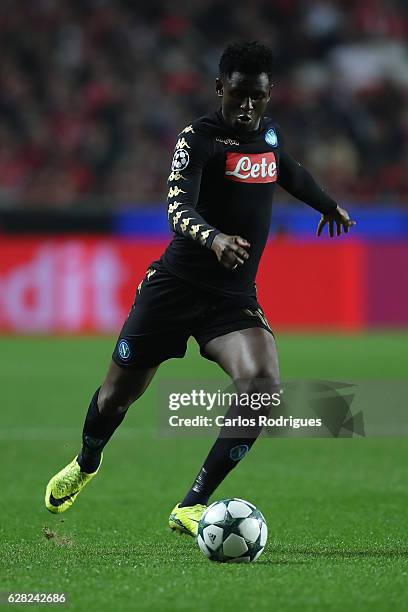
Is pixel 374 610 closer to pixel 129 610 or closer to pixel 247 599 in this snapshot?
pixel 247 599

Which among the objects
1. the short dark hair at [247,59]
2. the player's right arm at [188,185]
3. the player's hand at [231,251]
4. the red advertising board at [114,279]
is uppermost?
the short dark hair at [247,59]

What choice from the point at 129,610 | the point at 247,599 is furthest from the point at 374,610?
the point at 129,610

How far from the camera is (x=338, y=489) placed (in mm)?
7293

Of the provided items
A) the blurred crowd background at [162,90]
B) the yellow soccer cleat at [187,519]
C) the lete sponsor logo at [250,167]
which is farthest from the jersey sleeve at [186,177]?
the blurred crowd background at [162,90]

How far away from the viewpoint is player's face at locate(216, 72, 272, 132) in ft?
17.8

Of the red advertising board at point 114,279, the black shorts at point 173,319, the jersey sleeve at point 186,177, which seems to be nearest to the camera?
the jersey sleeve at point 186,177

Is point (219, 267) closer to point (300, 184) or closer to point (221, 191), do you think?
point (221, 191)

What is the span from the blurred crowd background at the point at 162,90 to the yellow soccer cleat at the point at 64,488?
487 inches

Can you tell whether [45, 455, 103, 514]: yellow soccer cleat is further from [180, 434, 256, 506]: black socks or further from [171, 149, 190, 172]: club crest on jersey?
[171, 149, 190, 172]: club crest on jersey

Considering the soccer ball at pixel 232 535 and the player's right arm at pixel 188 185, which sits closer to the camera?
the soccer ball at pixel 232 535

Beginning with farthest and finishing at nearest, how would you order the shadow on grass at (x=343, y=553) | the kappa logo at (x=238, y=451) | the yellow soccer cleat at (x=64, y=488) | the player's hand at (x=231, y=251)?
the yellow soccer cleat at (x=64, y=488)
the kappa logo at (x=238, y=451)
the shadow on grass at (x=343, y=553)
the player's hand at (x=231, y=251)

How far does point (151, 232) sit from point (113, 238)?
0.63 meters

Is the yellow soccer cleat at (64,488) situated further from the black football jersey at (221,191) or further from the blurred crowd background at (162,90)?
the blurred crowd background at (162,90)

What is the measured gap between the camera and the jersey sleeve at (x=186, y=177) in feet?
17.5
